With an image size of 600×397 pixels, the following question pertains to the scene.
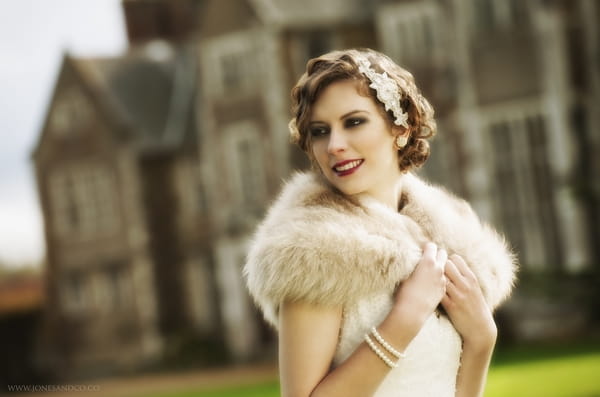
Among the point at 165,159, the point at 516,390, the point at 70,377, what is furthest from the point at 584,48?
the point at 70,377

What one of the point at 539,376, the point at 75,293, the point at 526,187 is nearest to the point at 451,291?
the point at 539,376

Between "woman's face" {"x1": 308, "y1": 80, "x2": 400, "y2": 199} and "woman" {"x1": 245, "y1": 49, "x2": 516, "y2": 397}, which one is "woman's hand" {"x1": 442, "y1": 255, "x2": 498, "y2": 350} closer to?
"woman" {"x1": 245, "y1": 49, "x2": 516, "y2": 397}

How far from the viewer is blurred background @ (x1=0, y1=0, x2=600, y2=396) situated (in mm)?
16734

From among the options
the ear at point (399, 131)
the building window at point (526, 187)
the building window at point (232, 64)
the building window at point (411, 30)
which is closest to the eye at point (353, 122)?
the ear at point (399, 131)

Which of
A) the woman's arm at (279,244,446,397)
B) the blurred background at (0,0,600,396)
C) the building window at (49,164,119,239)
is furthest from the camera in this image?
the building window at (49,164,119,239)

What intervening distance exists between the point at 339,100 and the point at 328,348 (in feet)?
2.01

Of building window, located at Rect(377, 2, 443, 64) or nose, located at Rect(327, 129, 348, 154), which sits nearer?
nose, located at Rect(327, 129, 348, 154)

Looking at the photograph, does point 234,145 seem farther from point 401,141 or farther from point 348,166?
point 348,166

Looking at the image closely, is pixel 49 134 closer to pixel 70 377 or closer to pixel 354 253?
pixel 70 377

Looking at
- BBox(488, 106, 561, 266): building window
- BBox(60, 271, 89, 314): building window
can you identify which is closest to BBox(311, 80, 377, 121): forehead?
BBox(488, 106, 561, 266): building window

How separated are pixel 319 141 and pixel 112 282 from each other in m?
22.1

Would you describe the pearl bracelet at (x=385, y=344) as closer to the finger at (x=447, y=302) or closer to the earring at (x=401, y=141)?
the finger at (x=447, y=302)

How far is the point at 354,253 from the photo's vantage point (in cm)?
219

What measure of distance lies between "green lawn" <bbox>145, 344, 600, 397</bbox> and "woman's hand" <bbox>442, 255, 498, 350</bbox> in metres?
6.88
